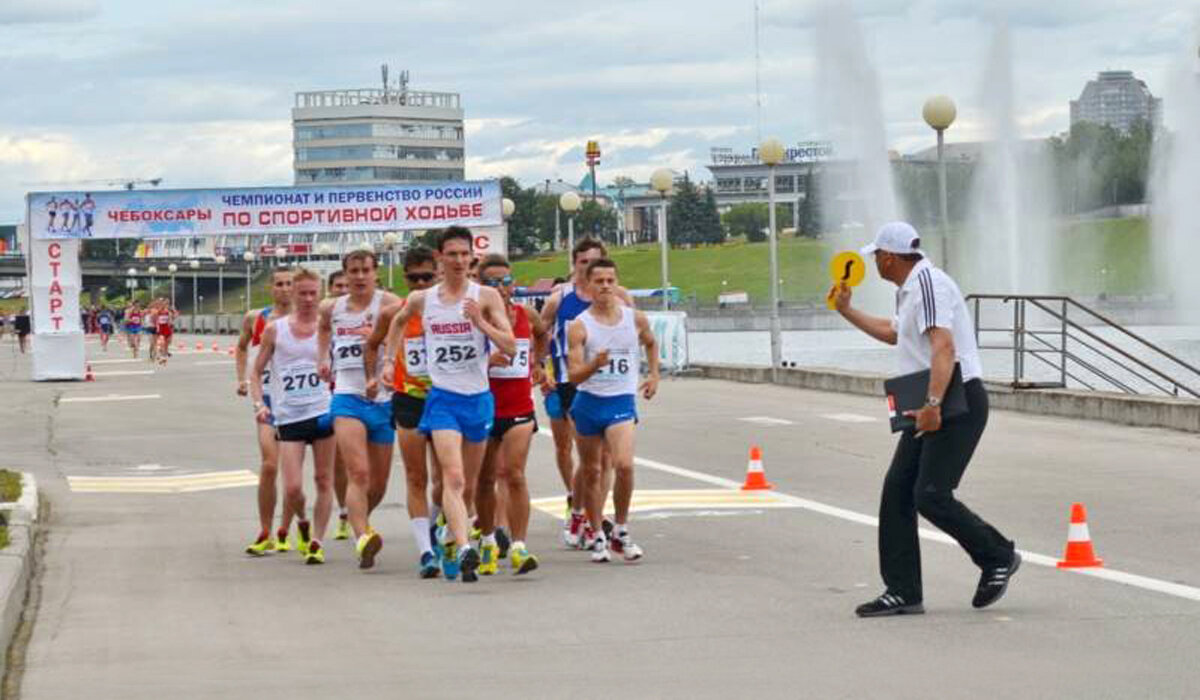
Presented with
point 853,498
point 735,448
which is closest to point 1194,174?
point 735,448

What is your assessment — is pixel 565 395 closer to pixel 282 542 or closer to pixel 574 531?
pixel 574 531

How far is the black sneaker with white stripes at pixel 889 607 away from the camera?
1066 centimetres

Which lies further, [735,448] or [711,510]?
[735,448]

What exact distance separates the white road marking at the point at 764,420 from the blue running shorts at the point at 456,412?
14.9 metres

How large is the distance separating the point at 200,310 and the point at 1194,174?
122721 mm

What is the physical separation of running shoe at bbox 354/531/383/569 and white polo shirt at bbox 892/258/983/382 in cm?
407

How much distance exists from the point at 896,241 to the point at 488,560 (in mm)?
3674

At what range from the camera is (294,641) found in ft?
34.1

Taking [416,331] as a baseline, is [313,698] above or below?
below

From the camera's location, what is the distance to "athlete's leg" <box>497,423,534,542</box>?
1323cm

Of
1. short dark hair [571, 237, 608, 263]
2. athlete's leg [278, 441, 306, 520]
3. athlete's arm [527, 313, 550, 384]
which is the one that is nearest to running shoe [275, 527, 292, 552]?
athlete's leg [278, 441, 306, 520]

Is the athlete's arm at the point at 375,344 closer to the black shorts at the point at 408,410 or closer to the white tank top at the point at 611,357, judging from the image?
the black shorts at the point at 408,410

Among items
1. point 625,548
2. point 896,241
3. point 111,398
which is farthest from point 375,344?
point 111,398

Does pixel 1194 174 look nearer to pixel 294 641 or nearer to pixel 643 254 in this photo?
pixel 294 641
